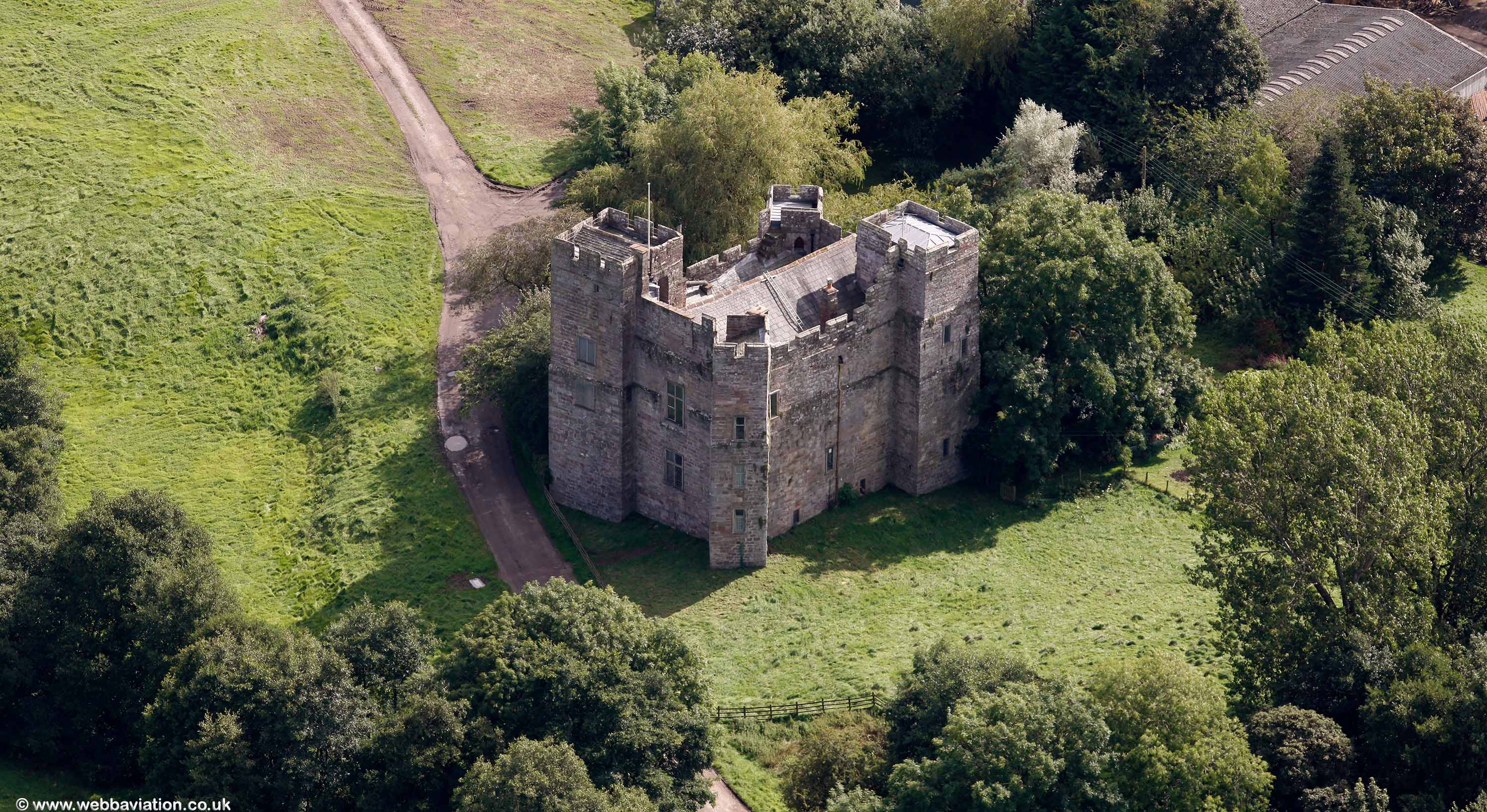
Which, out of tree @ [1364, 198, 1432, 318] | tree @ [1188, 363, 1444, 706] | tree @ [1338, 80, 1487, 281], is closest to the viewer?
tree @ [1188, 363, 1444, 706]

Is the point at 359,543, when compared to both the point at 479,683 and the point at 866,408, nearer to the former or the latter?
the point at 479,683

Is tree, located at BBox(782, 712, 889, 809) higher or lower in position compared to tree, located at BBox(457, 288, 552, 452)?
lower

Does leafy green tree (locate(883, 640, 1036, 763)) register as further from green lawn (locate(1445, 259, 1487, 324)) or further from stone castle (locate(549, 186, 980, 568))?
green lawn (locate(1445, 259, 1487, 324))

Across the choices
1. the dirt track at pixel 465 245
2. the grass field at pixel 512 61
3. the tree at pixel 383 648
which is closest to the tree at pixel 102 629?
the tree at pixel 383 648

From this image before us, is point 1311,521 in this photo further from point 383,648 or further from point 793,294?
point 383,648

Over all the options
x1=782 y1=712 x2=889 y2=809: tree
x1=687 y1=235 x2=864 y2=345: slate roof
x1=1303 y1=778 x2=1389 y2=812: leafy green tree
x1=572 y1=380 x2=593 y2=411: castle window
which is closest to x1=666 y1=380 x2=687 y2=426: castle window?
x1=687 y1=235 x2=864 y2=345: slate roof

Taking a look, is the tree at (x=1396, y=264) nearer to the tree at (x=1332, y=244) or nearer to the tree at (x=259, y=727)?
the tree at (x=1332, y=244)

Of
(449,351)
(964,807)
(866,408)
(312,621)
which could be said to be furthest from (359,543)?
(964,807)

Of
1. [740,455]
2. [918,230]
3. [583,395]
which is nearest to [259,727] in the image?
[583,395]
